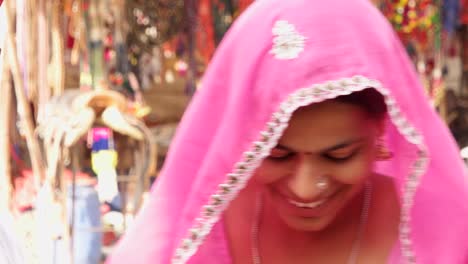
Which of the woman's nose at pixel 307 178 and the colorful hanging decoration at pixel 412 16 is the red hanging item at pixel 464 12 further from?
the woman's nose at pixel 307 178

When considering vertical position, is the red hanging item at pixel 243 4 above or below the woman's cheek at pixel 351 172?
below

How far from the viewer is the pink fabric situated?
70 cm

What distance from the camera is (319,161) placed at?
2.40ft

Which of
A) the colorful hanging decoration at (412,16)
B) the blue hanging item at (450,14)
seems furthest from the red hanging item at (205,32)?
the blue hanging item at (450,14)

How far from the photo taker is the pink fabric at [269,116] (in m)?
0.70

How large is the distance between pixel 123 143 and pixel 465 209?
2.06 ft

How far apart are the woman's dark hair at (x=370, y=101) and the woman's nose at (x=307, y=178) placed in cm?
7

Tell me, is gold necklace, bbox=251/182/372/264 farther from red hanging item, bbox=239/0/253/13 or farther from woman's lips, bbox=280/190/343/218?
red hanging item, bbox=239/0/253/13

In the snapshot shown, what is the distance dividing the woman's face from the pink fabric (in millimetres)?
38

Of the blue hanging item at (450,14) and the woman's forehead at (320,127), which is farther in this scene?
the blue hanging item at (450,14)

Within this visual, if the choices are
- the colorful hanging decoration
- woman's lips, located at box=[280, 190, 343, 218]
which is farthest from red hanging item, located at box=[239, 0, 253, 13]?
woman's lips, located at box=[280, 190, 343, 218]

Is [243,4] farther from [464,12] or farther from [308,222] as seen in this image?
[308,222]

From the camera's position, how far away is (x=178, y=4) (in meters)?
1.88

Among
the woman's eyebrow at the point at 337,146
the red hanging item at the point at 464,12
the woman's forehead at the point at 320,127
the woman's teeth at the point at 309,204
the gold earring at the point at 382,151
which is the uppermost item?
the woman's forehead at the point at 320,127
